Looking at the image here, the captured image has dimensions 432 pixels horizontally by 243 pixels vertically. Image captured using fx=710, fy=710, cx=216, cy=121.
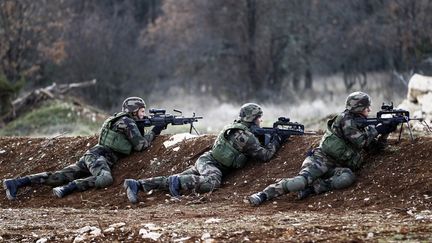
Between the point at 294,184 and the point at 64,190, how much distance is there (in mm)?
3670

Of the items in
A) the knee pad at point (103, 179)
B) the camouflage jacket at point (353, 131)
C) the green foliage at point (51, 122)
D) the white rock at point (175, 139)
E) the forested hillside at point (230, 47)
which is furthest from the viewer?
the forested hillside at point (230, 47)

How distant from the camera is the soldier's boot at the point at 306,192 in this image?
8.70 meters

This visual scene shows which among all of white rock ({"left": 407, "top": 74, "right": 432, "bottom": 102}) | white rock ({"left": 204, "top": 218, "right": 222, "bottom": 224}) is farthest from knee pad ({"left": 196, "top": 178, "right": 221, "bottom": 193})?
white rock ({"left": 407, "top": 74, "right": 432, "bottom": 102})

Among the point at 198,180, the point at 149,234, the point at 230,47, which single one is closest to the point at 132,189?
the point at 198,180

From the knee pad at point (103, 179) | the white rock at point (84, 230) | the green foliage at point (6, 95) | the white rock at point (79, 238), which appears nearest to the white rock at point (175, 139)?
the knee pad at point (103, 179)

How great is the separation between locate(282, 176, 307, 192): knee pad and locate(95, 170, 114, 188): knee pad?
313cm

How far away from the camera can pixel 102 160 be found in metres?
10.9

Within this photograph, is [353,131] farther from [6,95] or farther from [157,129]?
[6,95]

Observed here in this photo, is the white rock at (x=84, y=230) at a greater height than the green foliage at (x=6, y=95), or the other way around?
the green foliage at (x=6, y=95)

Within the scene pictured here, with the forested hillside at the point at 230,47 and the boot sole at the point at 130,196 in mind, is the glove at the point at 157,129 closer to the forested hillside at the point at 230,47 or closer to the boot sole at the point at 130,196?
the boot sole at the point at 130,196

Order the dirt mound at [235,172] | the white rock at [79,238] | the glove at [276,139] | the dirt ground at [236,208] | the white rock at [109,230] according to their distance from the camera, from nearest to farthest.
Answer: the dirt ground at [236,208] → the white rock at [79,238] → the white rock at [109,230] → the dirt mound at [235,172] → the glove at [276,139]

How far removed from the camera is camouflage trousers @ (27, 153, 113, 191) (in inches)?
414

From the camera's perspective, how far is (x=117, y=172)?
36.5 feet

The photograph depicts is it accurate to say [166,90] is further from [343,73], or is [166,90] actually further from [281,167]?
[281,167]
